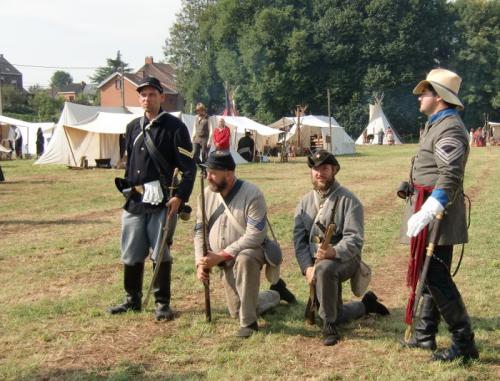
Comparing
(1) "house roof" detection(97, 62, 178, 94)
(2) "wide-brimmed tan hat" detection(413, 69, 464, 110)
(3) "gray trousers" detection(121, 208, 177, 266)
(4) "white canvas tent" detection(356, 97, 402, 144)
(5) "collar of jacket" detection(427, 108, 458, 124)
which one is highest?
(1) "house roof" detection(97, 62, 178, 94)

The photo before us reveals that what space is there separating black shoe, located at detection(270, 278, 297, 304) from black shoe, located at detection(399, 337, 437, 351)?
126 cm

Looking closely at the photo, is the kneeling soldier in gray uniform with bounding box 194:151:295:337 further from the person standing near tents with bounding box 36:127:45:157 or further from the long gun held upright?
the person standing near tents with bounding box 36:127:45:157

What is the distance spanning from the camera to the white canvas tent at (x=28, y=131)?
101ft

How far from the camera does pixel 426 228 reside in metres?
3.97

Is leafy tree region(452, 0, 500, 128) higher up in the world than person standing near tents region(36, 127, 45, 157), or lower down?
higher up

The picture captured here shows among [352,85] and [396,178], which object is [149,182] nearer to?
[396,178]

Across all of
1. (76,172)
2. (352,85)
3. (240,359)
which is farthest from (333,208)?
(352,85)

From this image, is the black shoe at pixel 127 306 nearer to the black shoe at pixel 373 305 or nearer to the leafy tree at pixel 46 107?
the black shoe at pixel 373 305

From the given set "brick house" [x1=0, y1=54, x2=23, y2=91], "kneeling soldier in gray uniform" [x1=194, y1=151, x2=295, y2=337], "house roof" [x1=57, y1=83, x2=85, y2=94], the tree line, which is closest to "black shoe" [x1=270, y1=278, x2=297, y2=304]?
"kneeling soldier in gray uniform" [x1=194, y1=151, x2=295, y2=337]

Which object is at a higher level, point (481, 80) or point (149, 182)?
point (481, 80)

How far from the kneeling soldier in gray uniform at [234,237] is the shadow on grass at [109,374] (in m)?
0.79

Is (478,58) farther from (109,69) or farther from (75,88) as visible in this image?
(75,88)

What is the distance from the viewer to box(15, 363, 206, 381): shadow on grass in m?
3.81

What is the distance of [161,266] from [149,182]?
27.7 inches
